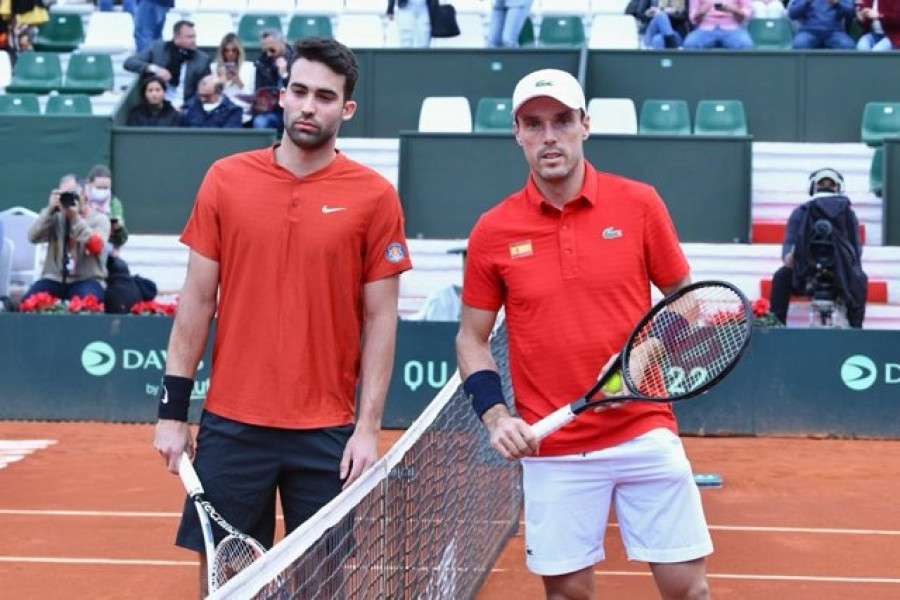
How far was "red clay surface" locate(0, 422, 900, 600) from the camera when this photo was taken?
7285 millimetres

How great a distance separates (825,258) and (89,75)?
352 inches

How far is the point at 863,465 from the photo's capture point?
10906mm

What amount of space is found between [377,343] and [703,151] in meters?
11.3

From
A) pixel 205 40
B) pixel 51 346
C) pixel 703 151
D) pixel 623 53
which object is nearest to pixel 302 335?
pixel 51 346

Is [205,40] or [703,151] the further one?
[205,40]

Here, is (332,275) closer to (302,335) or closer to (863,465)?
(302,335)

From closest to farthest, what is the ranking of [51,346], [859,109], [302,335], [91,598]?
1. [302,335]
2. [91,598]
3. [51,346]
4. [859,109]

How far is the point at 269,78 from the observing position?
54.5 feet

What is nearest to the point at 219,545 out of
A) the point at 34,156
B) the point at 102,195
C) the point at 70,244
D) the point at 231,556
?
the point at 231,556

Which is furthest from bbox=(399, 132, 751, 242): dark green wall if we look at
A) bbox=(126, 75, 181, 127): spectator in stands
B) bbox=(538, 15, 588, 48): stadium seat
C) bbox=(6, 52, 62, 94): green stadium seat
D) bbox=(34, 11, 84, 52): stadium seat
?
bbox=(34, 11, 84, 52): stadium seat

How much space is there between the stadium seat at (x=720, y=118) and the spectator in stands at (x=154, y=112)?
5.21 meters

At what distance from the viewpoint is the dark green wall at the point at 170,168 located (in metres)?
15.9

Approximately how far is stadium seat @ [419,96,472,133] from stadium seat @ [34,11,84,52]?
17.6 feet

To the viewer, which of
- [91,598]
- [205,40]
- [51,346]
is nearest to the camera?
[91,598]
